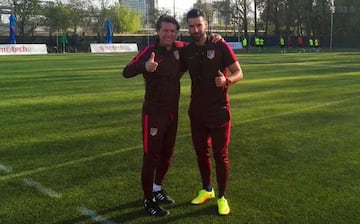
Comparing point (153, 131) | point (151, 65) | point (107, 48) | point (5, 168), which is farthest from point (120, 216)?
point (107, 48)

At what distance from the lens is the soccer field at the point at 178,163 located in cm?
421

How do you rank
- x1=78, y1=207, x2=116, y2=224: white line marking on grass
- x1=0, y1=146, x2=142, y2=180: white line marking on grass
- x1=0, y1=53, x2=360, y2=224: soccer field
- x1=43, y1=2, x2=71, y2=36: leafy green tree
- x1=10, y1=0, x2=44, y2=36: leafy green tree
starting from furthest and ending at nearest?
x1=43, y1=2, x2=71, y2=36: leafy green tree
x1=10, y1=0, x2=44, y2=36: leafy green tree
x1=0, y1=146, x2=142, y2=180: white line marking on grass
x1=0, y1=53, x2=360, y2=224: soccer field
x1=78, y1=207, x2=116, y2=224: white line marking on grass

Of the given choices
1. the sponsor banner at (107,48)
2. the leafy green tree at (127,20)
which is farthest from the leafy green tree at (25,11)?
the sponsor banner at (107,48)

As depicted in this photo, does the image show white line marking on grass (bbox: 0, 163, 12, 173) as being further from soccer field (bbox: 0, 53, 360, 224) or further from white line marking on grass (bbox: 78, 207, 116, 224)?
white line marking on grass (bbox: 78, 207, 116, 224)

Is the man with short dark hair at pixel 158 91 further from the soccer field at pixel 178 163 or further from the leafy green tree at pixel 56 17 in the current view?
the leafy green tree at pixel 56 17

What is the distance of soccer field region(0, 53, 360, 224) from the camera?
421 centimetres

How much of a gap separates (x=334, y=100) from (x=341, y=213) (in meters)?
7.43

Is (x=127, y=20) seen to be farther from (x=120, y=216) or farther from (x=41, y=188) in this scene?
(x=120, y=216)

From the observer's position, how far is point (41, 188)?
15.9ft

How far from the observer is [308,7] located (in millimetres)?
68312

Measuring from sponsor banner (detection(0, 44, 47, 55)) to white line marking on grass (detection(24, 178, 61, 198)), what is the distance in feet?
117

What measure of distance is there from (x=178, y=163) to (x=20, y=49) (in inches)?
1495

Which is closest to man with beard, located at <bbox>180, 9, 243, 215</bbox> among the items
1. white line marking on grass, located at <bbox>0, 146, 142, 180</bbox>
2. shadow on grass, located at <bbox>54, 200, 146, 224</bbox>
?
shadow on grass, located at <bbox>54, 200, 146, 224</bbox>

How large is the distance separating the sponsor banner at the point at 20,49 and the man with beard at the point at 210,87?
37172 mm
